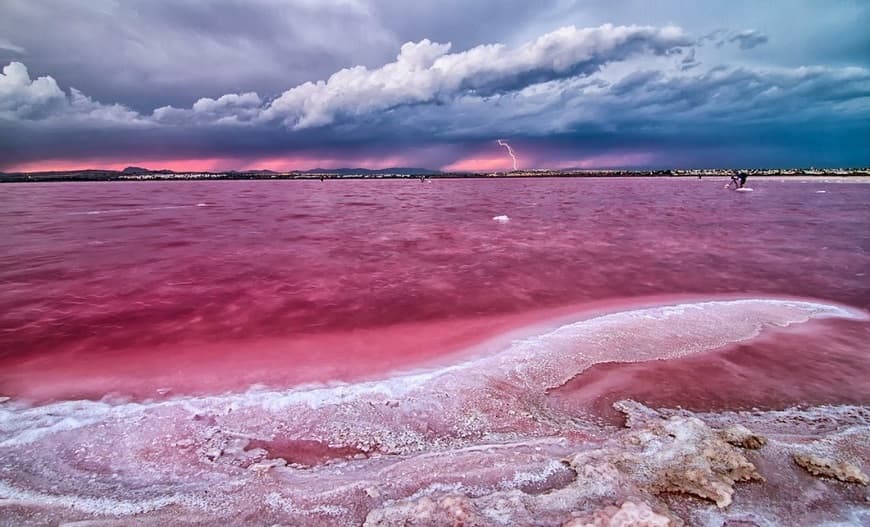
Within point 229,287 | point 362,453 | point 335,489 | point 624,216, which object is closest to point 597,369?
point 362,453

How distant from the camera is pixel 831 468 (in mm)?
3234

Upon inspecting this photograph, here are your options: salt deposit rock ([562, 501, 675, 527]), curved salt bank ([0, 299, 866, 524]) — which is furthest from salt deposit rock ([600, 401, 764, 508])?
curved salt bank ([0, 299, 866, 524])

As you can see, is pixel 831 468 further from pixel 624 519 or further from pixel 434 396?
pixel 434 396

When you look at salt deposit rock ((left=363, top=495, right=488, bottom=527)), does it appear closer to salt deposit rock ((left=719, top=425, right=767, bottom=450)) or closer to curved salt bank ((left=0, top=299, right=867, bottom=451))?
curved salt bank ((left=0, top=299, right=867, bottom=451))

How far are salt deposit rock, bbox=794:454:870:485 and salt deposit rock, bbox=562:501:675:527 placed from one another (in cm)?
159

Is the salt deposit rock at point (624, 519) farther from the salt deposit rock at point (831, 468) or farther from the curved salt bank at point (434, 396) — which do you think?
the salt deposit rock at point (831, 468)

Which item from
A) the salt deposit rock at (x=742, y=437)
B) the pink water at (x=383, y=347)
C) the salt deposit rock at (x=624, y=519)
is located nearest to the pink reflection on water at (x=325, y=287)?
the pink water at (x=383, y=347)

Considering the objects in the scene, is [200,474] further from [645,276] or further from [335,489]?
[645,276]

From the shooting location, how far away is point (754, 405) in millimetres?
4395

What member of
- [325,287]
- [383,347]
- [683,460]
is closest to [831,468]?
[683,460]

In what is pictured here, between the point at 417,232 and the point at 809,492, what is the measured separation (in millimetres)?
15714

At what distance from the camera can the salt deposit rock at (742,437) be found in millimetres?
3576

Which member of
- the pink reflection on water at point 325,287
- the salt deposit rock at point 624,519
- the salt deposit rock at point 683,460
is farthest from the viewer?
the pink reflection on water at point 325,287

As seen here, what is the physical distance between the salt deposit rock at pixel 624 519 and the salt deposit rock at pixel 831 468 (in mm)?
1593
